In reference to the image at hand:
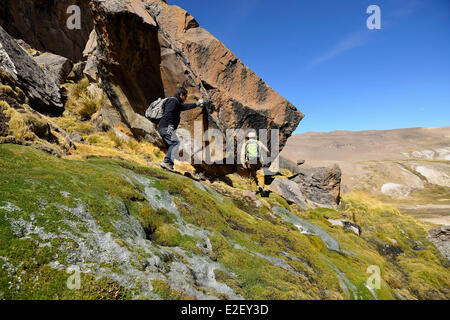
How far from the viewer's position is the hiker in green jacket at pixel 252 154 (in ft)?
36.2

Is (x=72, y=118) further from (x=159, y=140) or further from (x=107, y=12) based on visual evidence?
(x=107, y=12)

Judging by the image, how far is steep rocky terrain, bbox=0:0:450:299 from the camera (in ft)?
8.34

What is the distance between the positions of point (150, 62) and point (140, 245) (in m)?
Result: 10.1

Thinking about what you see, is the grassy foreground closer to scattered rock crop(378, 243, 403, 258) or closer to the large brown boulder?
scattered rock crop(378, 243, 403, 258)

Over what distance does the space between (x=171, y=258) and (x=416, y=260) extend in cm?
1176

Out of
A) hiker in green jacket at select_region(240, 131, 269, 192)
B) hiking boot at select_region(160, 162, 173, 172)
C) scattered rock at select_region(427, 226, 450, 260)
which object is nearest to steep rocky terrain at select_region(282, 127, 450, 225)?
scattered rock at select_region(427, 226, 450, 260)

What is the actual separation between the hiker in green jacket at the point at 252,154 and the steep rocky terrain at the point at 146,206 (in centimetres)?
66

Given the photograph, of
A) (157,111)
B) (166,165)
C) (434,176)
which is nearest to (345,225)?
(166,165)

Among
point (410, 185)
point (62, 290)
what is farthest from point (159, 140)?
point (410, 185)

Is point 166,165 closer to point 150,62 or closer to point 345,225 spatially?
point 150,62

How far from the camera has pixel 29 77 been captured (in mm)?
8258

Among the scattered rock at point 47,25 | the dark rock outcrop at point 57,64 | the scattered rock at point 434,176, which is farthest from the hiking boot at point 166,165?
the scattered rock at point 434,176

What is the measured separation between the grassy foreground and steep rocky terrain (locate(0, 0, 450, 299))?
0.02 m

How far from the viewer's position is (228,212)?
20.5ft
